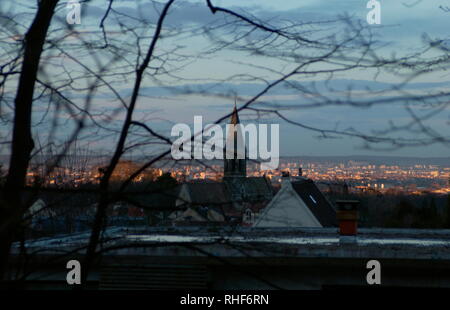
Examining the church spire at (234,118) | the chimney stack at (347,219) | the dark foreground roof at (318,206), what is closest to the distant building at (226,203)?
the church spire at (234,118)

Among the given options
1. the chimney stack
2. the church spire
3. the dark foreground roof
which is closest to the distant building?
the church spire

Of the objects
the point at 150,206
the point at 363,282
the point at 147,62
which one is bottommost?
the point at 363,282

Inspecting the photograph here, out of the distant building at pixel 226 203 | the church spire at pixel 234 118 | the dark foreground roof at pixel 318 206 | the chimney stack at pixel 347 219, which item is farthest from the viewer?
the dark foreground roof at pixel 318 206

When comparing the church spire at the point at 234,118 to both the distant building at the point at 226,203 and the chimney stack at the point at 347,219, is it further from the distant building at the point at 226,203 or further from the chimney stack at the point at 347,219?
the chimney stack at the point at 347,219

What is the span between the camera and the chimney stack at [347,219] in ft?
28.5

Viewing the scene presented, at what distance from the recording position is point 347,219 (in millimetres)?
8867

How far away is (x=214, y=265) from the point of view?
750 centimetres

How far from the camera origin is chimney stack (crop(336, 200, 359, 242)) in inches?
342

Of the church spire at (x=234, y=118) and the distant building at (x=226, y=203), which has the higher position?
the church spire at (x=234, y=118)

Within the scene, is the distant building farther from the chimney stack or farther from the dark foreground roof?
the dark foreground roof

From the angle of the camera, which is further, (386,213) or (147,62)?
(386,213)
